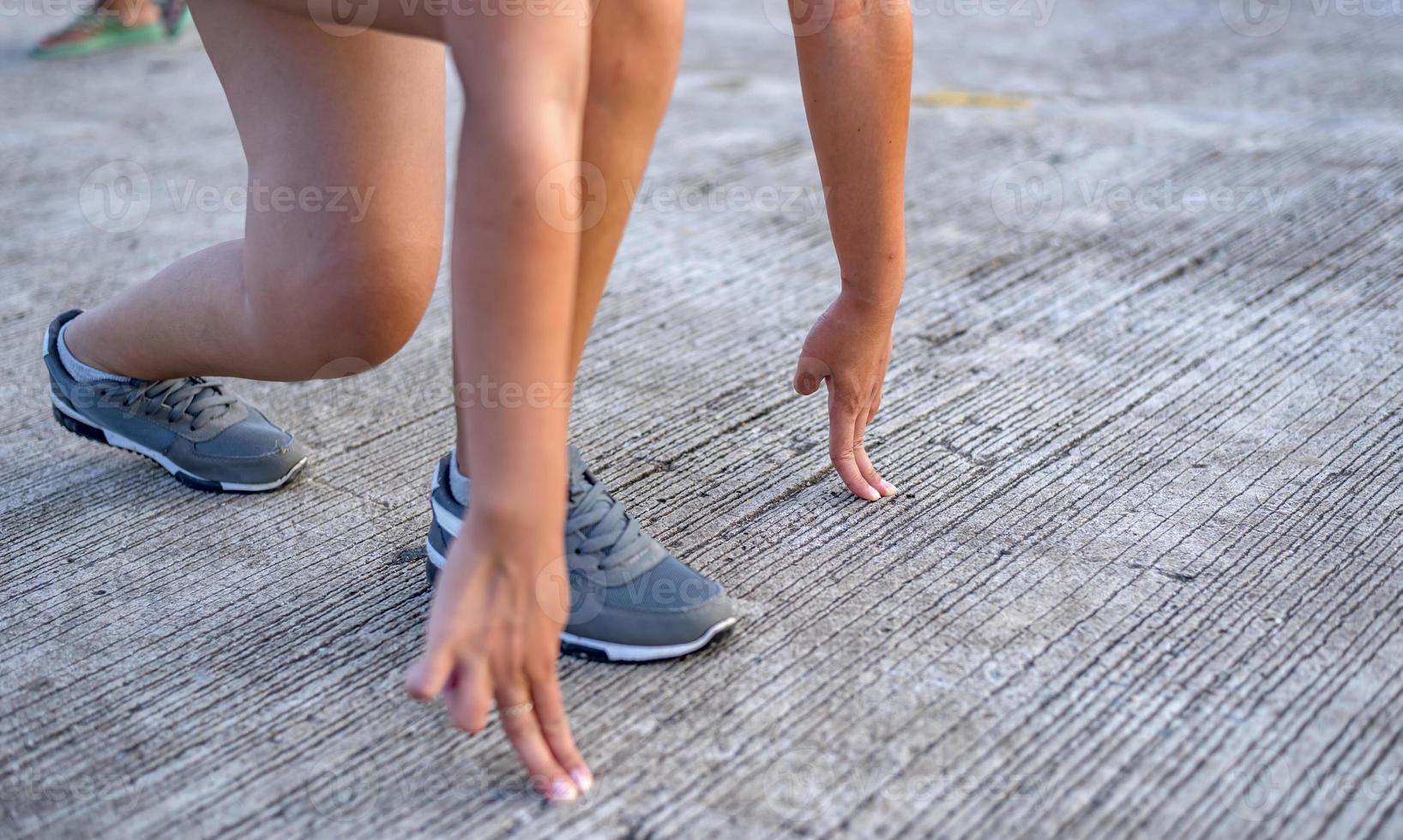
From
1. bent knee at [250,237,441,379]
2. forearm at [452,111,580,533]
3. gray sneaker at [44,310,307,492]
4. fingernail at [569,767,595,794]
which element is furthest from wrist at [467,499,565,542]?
gray sneaker at [44,310,307,492]

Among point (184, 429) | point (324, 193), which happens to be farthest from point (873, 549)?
point (184, 429)

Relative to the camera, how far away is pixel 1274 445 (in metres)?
1.83

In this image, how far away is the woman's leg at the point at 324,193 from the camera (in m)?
1.50

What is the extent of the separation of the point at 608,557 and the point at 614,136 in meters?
0.46

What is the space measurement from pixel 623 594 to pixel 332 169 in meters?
0.61

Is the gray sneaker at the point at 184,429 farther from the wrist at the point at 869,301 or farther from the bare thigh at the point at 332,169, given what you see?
the wrist at the point at 869,301

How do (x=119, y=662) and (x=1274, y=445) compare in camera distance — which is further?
(x=1274, y=445)

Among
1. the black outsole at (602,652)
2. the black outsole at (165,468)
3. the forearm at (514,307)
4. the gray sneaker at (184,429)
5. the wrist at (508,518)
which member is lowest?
the black outsole at (165,468)

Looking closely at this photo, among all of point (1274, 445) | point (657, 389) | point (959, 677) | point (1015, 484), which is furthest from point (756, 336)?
point (959, 677)

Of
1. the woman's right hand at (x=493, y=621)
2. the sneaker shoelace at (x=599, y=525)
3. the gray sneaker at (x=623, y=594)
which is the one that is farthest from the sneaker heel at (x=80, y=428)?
the woman's right hand at (x=493, y=621)

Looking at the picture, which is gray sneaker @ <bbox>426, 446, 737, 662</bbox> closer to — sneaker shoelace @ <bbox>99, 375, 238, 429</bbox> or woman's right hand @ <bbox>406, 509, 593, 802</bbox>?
woman's right hand @ <bbox>406, 509, 593, 802</bbox>

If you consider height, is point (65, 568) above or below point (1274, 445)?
below

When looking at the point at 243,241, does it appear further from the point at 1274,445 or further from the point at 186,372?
the point at 1274,445

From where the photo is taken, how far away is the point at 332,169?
1.52 metres
